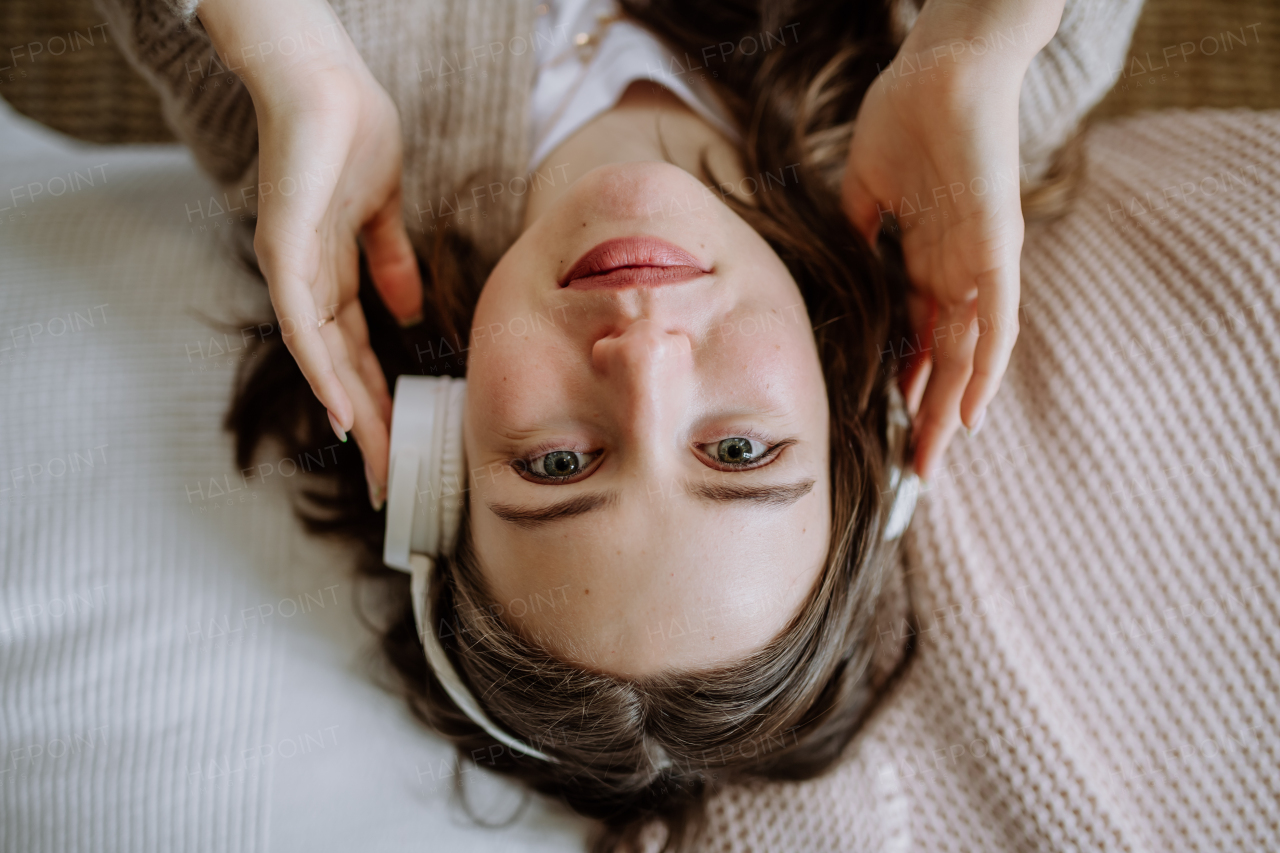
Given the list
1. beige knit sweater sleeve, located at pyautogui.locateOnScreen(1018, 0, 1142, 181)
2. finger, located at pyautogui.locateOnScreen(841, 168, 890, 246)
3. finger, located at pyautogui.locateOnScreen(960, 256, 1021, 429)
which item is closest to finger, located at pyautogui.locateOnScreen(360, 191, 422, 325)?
finger, located at pyautogui.locateOnScreen(841, 168, 890, 246)

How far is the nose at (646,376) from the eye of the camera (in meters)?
0.73

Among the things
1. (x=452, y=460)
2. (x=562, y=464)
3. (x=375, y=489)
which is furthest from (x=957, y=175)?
(x=375, y=489)

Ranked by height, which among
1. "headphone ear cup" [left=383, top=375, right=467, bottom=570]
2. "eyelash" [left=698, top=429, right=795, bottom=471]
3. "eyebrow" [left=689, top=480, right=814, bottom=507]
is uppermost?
"eyelash" [left=698, top=429, right=795, bottom=471]

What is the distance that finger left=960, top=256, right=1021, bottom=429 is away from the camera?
0.84 meters

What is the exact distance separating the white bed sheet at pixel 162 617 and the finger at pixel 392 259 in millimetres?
207

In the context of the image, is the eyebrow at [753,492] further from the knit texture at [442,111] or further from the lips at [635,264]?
the knit texture at [442,111]

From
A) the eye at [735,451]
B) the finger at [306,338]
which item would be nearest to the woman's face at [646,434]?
the eye at [735,451]

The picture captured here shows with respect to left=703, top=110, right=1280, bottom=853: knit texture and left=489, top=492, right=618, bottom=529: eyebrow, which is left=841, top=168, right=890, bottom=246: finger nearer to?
left=703, top=110, right=1280, bottom=853: knit texture

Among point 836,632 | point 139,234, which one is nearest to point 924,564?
point 836,632

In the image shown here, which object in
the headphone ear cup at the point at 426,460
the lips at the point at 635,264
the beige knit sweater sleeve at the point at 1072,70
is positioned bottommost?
the headphone ear cup at the point at 426,460

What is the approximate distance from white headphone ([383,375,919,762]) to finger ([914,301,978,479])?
1.85 ft

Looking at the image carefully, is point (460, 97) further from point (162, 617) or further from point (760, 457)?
point (162, 617)

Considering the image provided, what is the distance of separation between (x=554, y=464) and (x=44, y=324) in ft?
2.49

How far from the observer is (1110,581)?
97 centimetres
